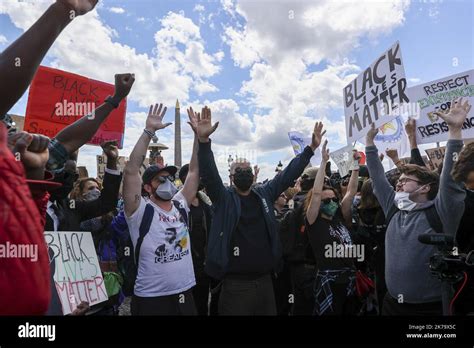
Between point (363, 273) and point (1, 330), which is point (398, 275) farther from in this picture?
point (1, 330)

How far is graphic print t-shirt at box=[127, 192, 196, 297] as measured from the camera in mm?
3066

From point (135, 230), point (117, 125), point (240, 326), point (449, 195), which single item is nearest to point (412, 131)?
point (449, 195)

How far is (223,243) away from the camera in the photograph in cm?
341

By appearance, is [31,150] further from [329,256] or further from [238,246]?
[329,256]

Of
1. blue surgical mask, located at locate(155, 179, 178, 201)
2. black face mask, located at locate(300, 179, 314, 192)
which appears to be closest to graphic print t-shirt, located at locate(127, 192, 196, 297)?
blue surgical mask, located at locate(155, 179, 178, 201)

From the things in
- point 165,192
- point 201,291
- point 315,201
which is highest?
point 165,192

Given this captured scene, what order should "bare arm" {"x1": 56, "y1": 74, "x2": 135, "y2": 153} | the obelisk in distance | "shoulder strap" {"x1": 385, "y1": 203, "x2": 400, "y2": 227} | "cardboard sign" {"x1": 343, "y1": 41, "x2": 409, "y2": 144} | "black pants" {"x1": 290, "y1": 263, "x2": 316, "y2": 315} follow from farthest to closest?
the obelisk in distance → "cardboard sign" {"x1": 343, "y1": 41, "x2": 409, "y2": 144} → "black pants" {"x1": 290, "y1": 263, "x2": 316, "y2": 315} → "shoulder strap" {"x1": 385, "y1": 203, "x2": 400, "y2": 227} → "bare arm" {"x1": 56, "y1": 74, "x2": 135, "y2": 153}

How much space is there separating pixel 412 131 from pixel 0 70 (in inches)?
174

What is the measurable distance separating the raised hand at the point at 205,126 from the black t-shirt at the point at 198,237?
1501 millimetres

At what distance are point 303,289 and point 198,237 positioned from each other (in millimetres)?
1367

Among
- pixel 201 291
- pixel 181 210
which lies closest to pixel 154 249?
pixel 181 210

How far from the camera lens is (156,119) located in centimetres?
323

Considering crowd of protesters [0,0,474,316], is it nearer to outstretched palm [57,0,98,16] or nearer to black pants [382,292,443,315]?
black pants [382,292,443,315]

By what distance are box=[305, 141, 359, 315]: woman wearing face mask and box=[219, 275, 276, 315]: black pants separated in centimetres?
58
